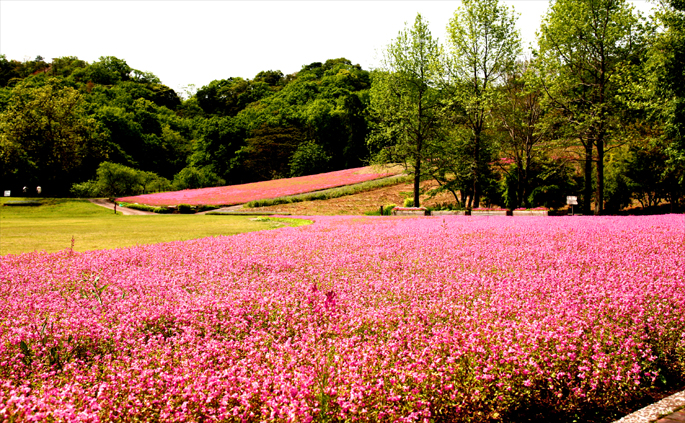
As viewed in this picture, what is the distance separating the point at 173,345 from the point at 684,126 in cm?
2615

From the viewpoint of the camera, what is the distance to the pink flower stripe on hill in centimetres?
4566

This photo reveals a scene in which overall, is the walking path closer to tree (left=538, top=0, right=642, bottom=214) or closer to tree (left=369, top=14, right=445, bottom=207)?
tree (left=538, top=0, right=642, bottom=214)

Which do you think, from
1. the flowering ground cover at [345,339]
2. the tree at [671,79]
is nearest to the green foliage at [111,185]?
the flowering ground cover at [345,339]

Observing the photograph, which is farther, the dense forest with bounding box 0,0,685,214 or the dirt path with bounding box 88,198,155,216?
the dirt path with bounding box 88,198,155,216

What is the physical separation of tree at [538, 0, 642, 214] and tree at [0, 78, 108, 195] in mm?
57843

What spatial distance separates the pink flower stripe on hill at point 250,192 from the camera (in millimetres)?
45656

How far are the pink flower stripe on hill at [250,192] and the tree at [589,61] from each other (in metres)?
28.5

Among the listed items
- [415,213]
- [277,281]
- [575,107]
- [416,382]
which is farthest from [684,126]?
[416,382]

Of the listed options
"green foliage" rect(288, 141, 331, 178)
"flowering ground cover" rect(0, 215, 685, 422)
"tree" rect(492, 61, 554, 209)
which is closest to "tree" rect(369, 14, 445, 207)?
"tree" rect(492, 61, 554, 209)

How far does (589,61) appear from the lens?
27.7 metres

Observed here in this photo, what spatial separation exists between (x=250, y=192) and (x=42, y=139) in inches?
1163

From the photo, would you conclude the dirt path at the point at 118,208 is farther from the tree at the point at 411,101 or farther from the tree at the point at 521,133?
the tree at the point at 521,133

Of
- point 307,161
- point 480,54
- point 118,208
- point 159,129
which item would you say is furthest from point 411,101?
point 159,129

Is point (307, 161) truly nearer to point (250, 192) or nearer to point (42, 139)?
point (250, 192)
